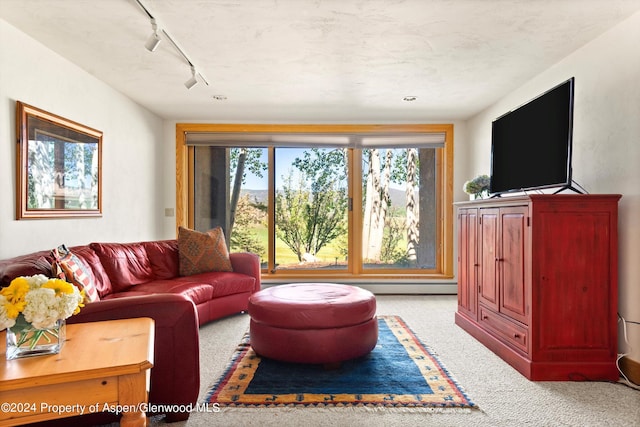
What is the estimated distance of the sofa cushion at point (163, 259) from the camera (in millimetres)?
3770

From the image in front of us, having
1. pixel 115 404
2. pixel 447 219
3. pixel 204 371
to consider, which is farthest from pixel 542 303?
pixel 447 219

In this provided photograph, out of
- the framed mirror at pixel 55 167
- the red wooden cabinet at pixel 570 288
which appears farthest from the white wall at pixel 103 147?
the red wooden cabinet at pixel 570 288

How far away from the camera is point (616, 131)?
2572mm

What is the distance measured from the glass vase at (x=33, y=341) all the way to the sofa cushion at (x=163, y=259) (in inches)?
91.4

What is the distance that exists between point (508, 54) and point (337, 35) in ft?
4.59

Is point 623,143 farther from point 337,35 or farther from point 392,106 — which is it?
point 392,106

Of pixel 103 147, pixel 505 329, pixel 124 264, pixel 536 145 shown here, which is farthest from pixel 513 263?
pixel 103 147

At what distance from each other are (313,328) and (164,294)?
1.00 metres

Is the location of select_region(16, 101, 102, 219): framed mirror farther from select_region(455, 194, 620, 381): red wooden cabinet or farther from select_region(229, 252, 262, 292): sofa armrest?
select_region(455, 194, 620, 381): red wooden cabinet

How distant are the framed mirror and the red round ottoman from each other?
174cm

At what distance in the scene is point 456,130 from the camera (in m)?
5.12

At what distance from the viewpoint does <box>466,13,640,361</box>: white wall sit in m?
2.42

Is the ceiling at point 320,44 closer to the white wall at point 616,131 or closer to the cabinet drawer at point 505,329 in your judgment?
the white wall at point 616,131

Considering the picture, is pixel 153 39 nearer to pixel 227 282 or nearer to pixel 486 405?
pixel 227 282
